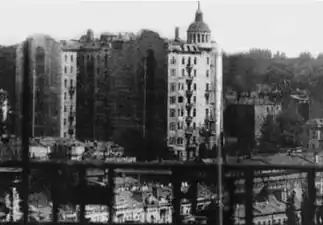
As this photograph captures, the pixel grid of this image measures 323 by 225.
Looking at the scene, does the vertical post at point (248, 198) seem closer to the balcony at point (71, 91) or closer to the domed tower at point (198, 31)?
the domed tower at point (198, 31)

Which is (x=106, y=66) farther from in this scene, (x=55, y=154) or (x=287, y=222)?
(x=287, y=222)

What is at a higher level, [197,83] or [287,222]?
[197,83]

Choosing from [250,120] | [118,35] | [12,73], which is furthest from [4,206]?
[250,120]

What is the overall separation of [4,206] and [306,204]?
1.32 m

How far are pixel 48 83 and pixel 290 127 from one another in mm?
1057

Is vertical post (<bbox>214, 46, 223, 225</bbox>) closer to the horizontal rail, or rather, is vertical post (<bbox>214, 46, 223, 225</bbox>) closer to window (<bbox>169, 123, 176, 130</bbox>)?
the horizontal rail

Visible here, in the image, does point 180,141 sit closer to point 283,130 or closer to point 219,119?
point 219,119

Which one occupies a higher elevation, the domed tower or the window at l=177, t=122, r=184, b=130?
the domed tower

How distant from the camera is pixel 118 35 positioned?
11.8 ft

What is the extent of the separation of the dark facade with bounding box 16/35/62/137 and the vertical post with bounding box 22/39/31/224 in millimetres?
16

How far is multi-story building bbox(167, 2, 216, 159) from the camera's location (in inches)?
137

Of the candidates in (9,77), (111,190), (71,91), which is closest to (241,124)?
(111,190)

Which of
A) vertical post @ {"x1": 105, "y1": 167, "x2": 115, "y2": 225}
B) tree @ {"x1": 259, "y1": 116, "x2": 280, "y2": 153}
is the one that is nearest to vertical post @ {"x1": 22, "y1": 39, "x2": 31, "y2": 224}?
vertical post @ {"x1": 105, "y1": 167, "x2": 115, "y2": 225}

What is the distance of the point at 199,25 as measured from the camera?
3.56 meters
